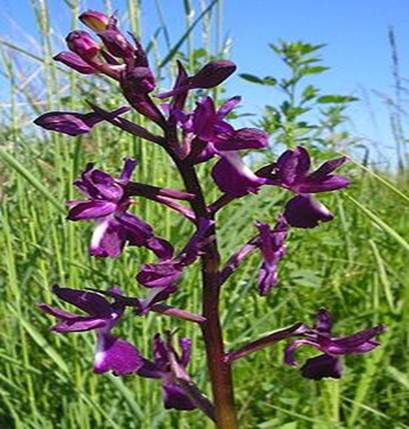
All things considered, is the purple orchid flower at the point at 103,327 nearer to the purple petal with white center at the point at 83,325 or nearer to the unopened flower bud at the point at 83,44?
the purple petal with white center at the point at 83,325

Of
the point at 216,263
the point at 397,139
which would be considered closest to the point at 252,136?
the point at 216,263

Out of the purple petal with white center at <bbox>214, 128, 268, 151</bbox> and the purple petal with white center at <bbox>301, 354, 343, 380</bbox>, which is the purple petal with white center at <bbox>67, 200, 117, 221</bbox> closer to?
the purple petal with white center at <bbox>214, 128, 268, 151</bbox>

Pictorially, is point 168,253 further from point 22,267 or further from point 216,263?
point 22,267

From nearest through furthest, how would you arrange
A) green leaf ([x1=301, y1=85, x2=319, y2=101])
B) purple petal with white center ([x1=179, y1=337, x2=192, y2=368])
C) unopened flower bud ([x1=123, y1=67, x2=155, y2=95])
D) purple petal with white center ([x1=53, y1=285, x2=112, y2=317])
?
unopened flower bud ([x1=123, y1=67, x2=155, y2=95])
purple petal with white center ([x1=53, y1=285, x2=112, y2=317])
purple petal with white center ([x1=179, y1=337, x2=192, y2=368])
green leaf ([x1=301, y1=85, x2=319, y2=101])

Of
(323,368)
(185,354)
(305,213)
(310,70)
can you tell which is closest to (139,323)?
(185,354)

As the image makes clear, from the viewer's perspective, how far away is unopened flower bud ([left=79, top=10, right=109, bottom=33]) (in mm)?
886

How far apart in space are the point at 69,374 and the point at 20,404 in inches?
5.3

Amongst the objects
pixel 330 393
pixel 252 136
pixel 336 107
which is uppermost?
pixel 336 107

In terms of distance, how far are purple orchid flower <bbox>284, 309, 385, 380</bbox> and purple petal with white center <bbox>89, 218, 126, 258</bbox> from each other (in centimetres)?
23

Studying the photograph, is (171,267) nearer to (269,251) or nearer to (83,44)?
(269,251)

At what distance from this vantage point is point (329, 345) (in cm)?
100

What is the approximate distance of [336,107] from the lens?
10.8 ft

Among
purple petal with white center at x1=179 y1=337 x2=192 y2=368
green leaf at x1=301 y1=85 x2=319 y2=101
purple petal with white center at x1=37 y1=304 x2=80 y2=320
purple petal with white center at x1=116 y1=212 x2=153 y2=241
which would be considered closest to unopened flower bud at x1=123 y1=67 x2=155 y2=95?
purple petal with white center at x1=116 y1=212 x2=153 y2=241

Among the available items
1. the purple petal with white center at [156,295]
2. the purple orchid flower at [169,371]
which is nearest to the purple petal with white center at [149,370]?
the purple orchid flower at [169,371]
